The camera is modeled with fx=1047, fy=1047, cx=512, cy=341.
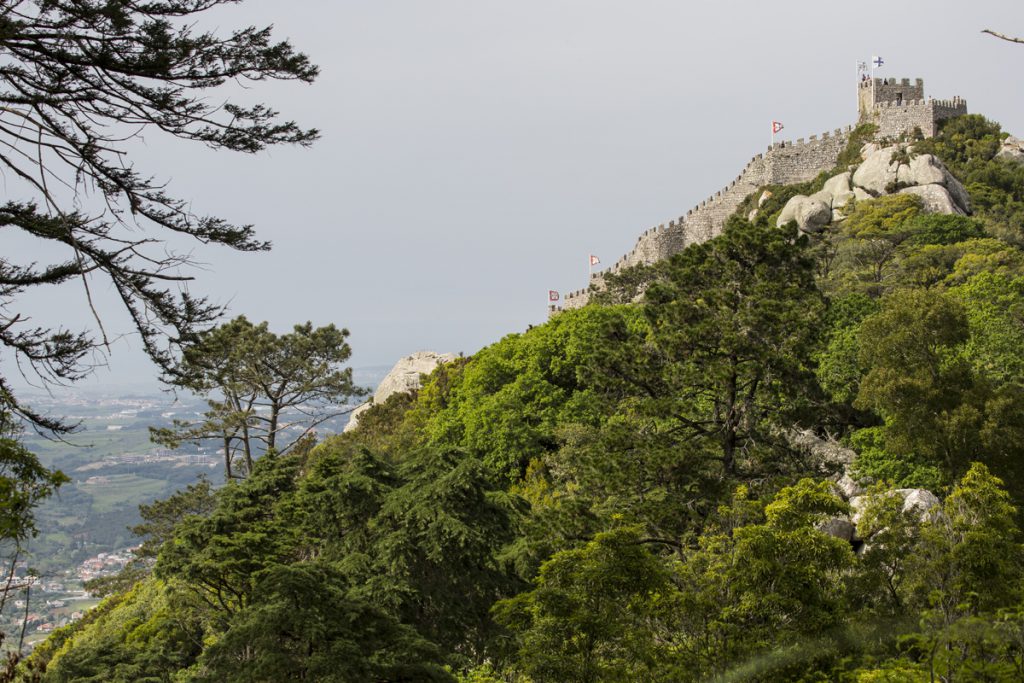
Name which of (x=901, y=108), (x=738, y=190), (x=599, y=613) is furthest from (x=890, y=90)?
(x=599, y=613)

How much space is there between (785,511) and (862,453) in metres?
13.4

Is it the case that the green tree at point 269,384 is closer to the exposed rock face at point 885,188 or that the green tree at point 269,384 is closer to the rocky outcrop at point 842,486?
the rocky outcrop at point 842,486

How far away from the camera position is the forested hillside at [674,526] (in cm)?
1238

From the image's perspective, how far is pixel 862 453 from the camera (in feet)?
86.0

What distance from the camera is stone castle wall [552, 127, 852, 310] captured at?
6500cm

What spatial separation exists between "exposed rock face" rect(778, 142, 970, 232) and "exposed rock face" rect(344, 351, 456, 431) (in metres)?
19.6

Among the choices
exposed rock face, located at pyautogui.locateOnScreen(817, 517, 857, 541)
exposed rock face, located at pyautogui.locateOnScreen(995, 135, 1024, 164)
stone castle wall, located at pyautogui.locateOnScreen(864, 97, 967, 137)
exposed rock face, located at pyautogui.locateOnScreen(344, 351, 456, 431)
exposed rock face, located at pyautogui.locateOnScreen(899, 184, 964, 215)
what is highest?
stone castle wall, located at pyautogui.locateOnScreen(864, 97, 967, 137)

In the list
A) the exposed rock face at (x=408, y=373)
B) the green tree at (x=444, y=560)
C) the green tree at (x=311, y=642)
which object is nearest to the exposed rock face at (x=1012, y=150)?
the exposed rock face at (x=408, y=373)

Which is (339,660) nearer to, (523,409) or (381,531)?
(381,531)

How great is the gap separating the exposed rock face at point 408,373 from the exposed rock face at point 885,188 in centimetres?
1957

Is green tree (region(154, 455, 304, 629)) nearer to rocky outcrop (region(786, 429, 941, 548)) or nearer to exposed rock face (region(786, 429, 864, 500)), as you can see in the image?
rocky outcrop (region(786, 429, 941, 548))

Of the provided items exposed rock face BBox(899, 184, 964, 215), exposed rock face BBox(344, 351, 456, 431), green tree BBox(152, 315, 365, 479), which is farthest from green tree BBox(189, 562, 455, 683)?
exposed rock face BBox(899, 184, 964, 215)

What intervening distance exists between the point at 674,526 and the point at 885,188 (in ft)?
129

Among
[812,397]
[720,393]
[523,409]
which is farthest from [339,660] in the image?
[523,409]
